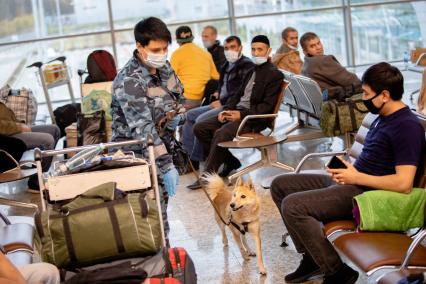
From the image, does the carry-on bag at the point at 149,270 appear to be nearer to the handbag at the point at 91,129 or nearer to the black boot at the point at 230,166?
the black boot at the point at 230,166

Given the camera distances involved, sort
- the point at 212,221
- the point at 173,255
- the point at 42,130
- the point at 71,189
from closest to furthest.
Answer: the point at 173,255, the point at 71,189, the point at 212,221, the point at 42,130

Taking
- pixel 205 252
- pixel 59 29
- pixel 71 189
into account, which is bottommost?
pixel 205 252

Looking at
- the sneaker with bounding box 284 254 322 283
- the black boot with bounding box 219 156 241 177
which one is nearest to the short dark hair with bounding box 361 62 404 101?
the sneaker with bounding box 284 254 322 283

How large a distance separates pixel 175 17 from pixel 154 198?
29.0ft

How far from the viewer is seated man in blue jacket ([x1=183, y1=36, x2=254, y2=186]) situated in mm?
7383

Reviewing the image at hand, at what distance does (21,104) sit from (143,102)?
4.04m

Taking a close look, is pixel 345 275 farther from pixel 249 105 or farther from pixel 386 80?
pixel 249 105

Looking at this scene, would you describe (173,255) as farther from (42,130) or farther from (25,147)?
(42,130)

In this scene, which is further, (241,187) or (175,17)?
(175,17)

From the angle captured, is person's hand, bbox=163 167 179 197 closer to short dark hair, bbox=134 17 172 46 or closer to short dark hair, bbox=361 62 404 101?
short dark hair, bbox=134 17 172 46

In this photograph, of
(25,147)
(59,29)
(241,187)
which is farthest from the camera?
(59,29)

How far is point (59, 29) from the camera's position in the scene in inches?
480

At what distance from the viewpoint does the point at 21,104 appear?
7824mm

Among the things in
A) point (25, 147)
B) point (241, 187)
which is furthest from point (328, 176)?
point (25, 147)
